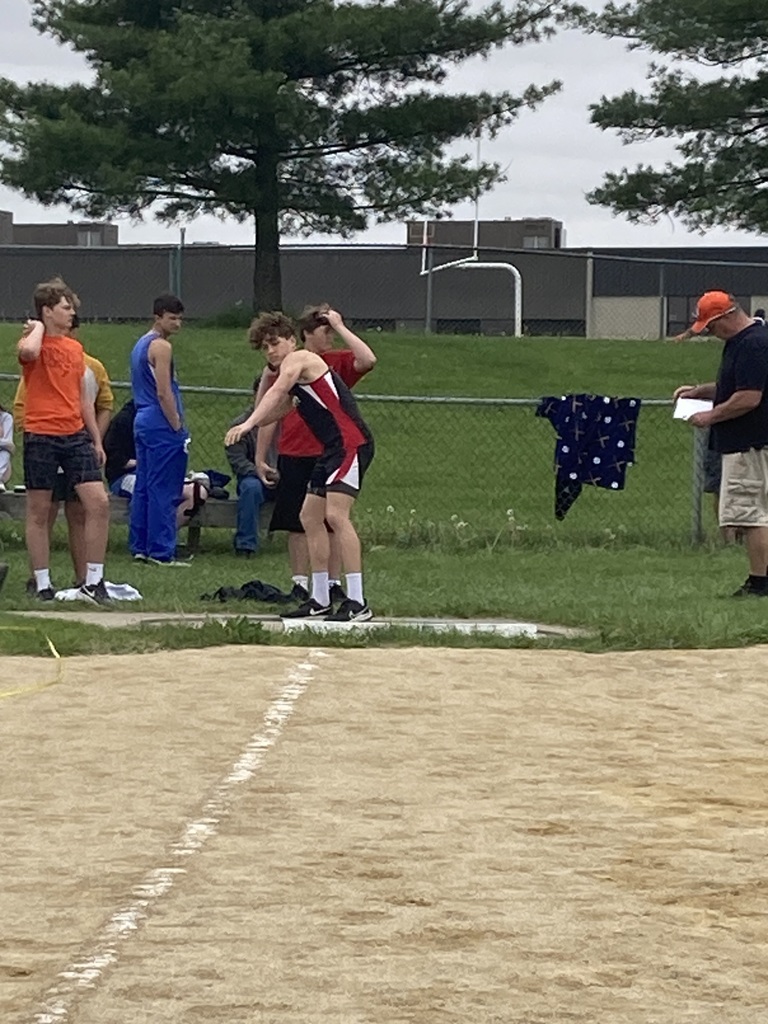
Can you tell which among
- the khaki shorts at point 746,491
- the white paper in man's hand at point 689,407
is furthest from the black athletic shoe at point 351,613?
the white paper in man's hand at point 689,407

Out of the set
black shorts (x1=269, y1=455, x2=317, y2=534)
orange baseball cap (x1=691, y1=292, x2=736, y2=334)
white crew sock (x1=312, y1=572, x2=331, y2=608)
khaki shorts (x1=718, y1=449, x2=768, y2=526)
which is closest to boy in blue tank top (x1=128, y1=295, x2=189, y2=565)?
black shorts (x1=269, y1=455, x2=317, y2=534)

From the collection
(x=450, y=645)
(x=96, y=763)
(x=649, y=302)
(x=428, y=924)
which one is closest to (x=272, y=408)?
(x=450, y=645)

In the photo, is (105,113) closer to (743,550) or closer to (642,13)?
(642,13)

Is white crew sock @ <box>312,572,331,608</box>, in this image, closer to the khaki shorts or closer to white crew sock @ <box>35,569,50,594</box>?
white crew sock @ <box>35,569,50,594</box>

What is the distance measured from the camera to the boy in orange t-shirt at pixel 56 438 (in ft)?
38.7

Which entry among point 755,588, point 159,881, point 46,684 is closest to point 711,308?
point 755,588

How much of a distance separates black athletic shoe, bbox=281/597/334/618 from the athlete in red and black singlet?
64cm

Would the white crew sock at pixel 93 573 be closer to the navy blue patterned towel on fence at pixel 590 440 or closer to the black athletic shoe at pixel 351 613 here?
the black athletic shoe at pixel 351 613

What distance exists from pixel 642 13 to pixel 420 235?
16517 mm

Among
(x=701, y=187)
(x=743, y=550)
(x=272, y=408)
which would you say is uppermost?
(x=701, y=187)

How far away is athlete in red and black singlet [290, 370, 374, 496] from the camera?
10.7 meters

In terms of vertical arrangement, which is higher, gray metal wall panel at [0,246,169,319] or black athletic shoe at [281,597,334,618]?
gray metal wall panel at [0,246,169,319]

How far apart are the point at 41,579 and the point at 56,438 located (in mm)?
816

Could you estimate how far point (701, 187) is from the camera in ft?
90.7
